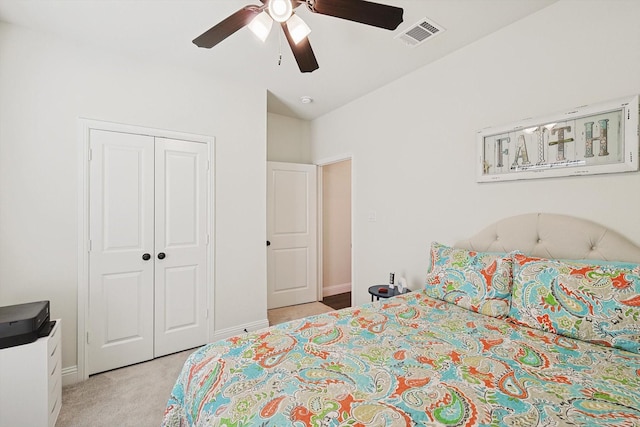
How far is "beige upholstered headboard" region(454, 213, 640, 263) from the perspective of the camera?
1.62 meters

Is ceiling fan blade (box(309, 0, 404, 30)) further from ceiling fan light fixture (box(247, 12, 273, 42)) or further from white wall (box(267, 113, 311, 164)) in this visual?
white wall (box(267, 113, 311, 164))

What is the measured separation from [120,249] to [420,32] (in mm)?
3011

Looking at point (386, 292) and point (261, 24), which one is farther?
point (386, 292)

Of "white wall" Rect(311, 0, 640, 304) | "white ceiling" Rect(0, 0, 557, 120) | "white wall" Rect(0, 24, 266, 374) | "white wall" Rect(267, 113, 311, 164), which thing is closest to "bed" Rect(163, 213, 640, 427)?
"white wall" Rect(311, 0, 640, 304)

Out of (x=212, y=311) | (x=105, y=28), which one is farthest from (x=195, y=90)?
(x=212, y=311)

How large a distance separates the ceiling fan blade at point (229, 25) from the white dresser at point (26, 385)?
2.03 metres

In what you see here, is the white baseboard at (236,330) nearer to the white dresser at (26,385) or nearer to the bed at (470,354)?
the white dresser at (26,385)

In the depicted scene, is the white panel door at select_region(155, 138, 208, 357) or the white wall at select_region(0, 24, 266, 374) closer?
the white wall at select_region(0, 24, 266, 374)

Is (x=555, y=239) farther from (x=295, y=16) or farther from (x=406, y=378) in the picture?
(x=295, y=16)

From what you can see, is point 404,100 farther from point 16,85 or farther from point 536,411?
point 16,85

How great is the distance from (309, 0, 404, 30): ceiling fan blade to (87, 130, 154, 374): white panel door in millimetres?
2010

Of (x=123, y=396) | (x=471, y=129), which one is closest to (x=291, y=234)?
(x=123, y=396)

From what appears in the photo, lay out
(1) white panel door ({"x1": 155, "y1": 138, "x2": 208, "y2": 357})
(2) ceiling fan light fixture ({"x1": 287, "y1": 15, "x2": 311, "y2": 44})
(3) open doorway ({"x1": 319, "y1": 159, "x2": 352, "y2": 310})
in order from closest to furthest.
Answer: (2) ceiling fan light fixture ({"x1": 287, "y1": 15, "x2": 311, "y2": 44}) < (1) white panel door ({"x1": 155, "y1": 138, "x2": 208, "y2": 357}) < (3) open doorway ({"x1": 319, "y1": 159, "x2": 352, "y2": 310})

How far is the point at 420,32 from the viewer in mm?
2184
